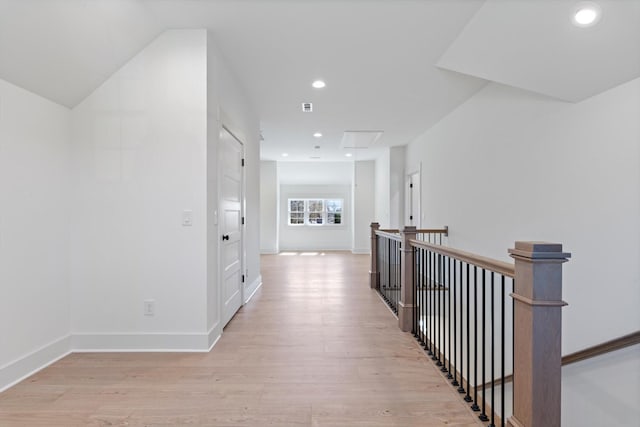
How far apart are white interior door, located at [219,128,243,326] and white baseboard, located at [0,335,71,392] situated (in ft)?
4.06

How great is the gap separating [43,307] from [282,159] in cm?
729

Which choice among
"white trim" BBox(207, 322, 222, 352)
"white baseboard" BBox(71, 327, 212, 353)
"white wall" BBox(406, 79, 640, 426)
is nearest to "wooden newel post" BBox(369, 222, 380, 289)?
"white wall" BBox(406, 79, 640, 426)

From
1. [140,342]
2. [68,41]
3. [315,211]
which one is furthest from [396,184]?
[68,41]

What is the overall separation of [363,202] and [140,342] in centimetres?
750

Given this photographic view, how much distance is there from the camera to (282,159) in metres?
9.34

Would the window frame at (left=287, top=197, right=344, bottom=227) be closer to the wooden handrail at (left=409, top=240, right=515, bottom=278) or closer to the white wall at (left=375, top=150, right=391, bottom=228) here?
the white wall at (left=375, top=150, right=391, bottom=228)

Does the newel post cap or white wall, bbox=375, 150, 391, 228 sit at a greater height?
white wall, bbox=375, 150, 391, 228

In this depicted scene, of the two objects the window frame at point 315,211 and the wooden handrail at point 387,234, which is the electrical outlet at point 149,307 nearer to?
the wooden handrail at point 387,234

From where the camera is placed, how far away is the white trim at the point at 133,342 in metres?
2.71

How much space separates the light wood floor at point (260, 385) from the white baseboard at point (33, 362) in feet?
0.20

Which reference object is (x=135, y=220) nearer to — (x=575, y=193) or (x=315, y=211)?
(x=575, y=193)

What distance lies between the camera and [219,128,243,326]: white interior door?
3.23 meters

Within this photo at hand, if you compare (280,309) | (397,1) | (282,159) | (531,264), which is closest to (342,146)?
(282,159)

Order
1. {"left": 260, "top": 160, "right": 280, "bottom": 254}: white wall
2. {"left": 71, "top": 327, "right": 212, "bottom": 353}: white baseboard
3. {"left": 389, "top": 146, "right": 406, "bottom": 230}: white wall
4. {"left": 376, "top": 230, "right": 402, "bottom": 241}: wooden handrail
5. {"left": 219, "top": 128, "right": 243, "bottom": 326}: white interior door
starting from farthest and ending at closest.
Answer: {"left": 260, "top": 160, "right": 280, "bottom": 254}: white wall < {"left": 389, "top": 146, "right": 406, "bottom": 230}: white wall < {"left": 376, "top": 230, "right": 402, "bottom": 241}: wooden handrail < {"left": 219, "top": 128, "right": 243, "bottom": 326}: white interior door < {"left": 71, "top": 327, "right": 212, "bottom": 353}: white baseboard
